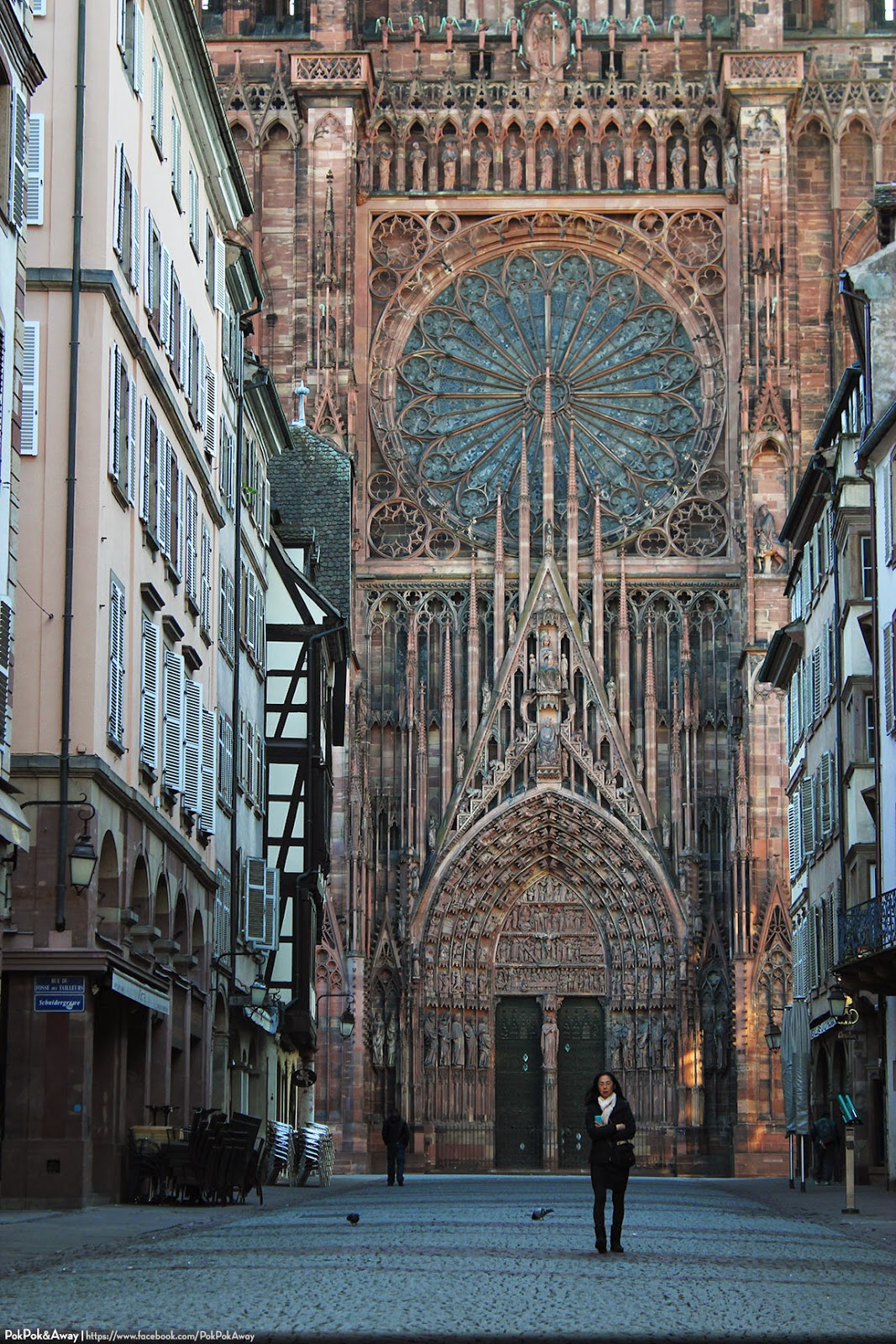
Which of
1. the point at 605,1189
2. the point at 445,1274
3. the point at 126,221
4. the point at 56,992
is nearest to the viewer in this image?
the point at 445,1274

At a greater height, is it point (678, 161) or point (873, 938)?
point (678, 161)

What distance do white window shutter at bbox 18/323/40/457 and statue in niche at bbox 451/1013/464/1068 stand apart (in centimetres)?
3525

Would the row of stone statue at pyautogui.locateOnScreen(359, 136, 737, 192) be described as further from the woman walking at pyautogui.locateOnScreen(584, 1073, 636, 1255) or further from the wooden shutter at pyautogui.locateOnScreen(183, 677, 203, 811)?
the woman walking at pyautogui.locateOnScreen(584, 1073, 636, 1255)

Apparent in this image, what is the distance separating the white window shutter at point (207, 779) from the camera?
3328 cm

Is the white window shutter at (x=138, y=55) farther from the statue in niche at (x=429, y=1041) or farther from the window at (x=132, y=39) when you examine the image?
the statue in niche at (x=429, y=1041)

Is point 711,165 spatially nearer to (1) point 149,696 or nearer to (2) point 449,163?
(2) point 449,163

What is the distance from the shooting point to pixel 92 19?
27.0 m

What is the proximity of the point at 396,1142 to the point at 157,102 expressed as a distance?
1938 cm

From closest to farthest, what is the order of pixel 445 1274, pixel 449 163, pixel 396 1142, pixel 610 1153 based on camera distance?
pixel 445 1274 < pixel 610 1153 < pixel 396 1142 < pixel 449 163

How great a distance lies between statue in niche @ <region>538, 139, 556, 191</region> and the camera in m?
62.0

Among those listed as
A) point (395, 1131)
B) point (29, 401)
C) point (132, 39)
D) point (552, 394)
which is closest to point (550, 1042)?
point (552, 394)

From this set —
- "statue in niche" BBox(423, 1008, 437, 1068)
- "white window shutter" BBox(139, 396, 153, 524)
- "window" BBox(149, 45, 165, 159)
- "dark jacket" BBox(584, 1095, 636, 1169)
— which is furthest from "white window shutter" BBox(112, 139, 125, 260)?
"statue in niche" BBox(423, 1008, 437, 1068)

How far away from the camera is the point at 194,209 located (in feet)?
114

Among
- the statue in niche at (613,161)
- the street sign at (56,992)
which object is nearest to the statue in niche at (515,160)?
the statue in niche at (613,161)
